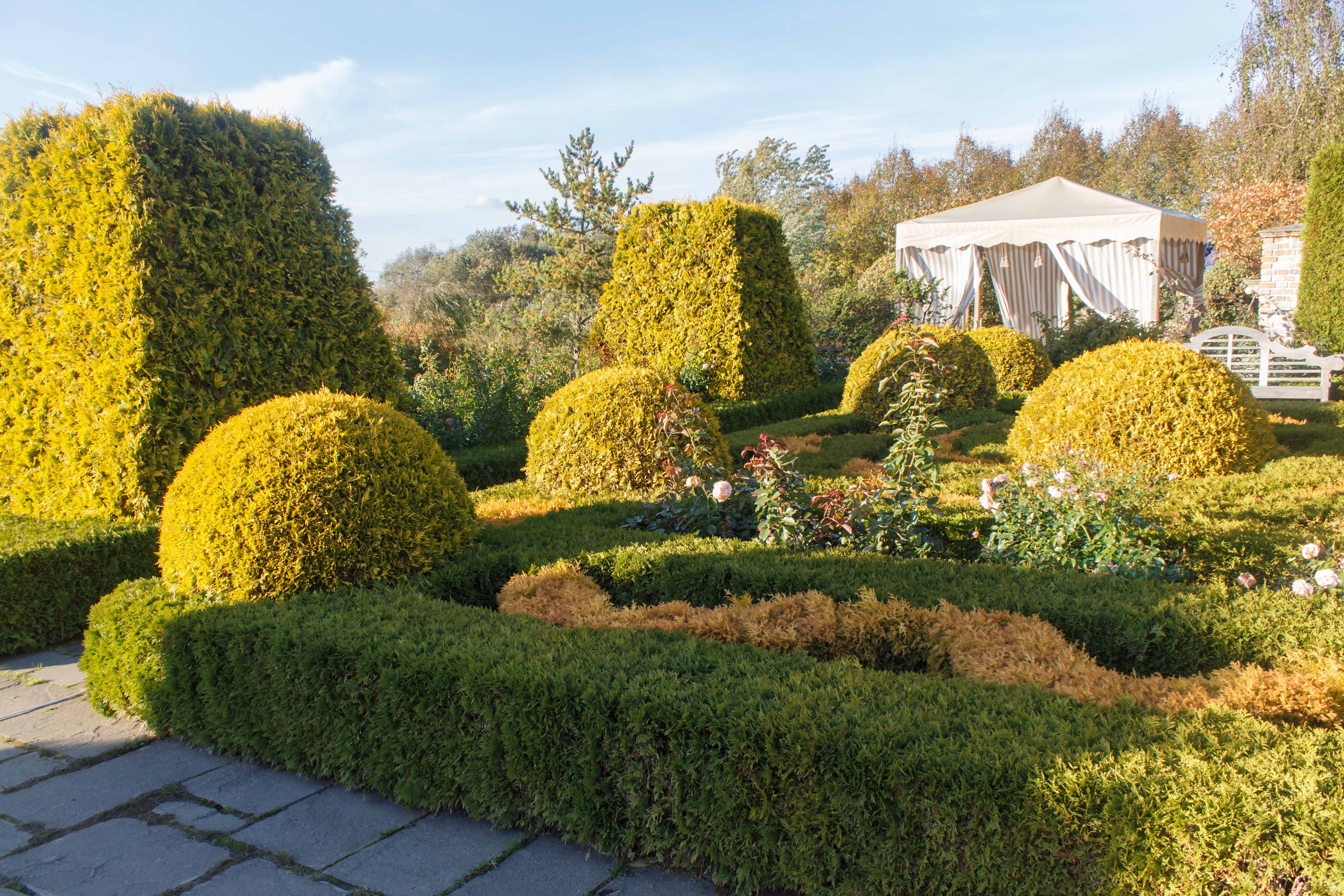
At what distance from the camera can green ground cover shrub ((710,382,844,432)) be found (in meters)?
10.0

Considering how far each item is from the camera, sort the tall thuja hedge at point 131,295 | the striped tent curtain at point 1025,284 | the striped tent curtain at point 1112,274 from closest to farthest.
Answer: the tall thuja hedge at point 131,295
the striped tent curtain at point 1112,274
the striped tent curtain at point 1025,284

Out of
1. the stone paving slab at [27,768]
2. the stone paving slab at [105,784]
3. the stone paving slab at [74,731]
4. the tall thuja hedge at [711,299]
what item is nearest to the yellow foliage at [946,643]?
the stone paving slab at [105,784]

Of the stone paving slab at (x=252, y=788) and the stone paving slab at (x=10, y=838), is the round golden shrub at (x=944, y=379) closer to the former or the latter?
the stone paving slab at (x=252, y=788)

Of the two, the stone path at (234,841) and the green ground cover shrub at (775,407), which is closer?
the stone path at (234,841)

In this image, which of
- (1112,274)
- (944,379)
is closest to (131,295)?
(944,379)

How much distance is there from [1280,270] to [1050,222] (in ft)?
23.7

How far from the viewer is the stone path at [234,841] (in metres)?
2.45

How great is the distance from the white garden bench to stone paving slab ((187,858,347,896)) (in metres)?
11.4

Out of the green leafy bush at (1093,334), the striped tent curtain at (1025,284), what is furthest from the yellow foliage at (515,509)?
the striped tent curtain at (1025,284)

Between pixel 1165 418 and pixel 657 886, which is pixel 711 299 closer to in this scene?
pixel 1165 418

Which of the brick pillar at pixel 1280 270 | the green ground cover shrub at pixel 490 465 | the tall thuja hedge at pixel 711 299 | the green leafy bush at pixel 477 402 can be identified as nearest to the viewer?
the green ground cover shrub at pixel 490 465

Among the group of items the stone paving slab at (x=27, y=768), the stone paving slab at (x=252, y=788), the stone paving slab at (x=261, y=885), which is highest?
the stone paving slab at (x=261, y=885)

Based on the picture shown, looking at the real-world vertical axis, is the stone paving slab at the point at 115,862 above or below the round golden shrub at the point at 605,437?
below

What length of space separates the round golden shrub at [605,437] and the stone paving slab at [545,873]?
324 cm
